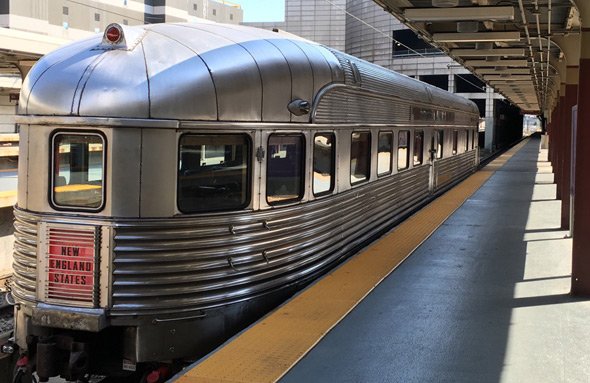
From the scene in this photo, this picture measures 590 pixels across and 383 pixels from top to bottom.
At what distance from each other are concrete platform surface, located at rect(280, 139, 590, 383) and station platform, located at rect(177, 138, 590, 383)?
1cm

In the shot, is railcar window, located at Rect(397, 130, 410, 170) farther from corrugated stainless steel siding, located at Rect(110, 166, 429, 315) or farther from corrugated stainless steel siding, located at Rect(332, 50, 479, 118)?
corrugated stainless steel siding, located at Rect(110, 166, 429, 315)

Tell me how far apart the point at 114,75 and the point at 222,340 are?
2.34 meters

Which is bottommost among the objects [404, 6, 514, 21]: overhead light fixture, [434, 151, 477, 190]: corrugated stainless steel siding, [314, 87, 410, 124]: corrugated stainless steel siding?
[434, 151, 477, 190]: corrugated stainless steel siding

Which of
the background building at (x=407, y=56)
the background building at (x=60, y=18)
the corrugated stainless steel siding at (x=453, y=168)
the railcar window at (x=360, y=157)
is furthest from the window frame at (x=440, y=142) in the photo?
the background building at (x=407, y=56)

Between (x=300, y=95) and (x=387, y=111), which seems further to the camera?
(x=387, y=111)

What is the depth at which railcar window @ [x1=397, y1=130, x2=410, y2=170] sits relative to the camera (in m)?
10.7

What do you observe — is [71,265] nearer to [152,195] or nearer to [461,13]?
[152,195]

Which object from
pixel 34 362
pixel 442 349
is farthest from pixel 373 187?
pixel 34 362

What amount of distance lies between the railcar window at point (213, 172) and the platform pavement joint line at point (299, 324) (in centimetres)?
108

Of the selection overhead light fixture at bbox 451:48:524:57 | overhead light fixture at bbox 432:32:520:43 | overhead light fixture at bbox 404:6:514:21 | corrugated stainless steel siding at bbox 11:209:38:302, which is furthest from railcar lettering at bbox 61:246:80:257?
Result: overhead light fixture at bbox 451:48:524:57

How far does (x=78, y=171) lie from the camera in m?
5.35

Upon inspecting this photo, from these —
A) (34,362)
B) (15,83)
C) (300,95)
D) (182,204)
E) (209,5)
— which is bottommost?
(34,362)

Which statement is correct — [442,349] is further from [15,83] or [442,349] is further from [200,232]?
[15,83]

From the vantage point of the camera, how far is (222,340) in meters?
5.64
